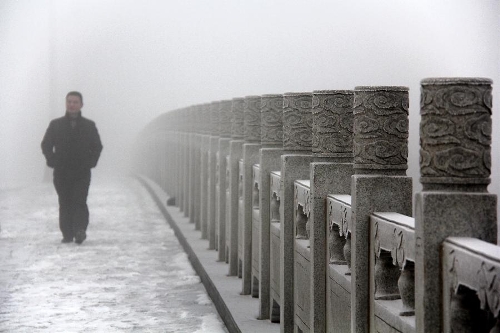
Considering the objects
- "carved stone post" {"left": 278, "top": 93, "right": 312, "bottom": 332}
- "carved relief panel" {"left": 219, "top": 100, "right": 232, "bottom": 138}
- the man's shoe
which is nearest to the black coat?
the man's shoe

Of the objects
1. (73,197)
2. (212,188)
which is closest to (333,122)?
(212,188)

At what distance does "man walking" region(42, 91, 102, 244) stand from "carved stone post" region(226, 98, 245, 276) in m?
4.11

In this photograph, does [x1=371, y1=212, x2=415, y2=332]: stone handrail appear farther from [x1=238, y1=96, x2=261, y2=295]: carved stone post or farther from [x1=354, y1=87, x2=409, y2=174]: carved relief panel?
[x1=238, y1=96, x2=261, y2=295]: carved stone post

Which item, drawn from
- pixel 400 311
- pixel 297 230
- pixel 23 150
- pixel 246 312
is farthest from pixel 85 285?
pixel 23 150

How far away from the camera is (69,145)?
13938mm

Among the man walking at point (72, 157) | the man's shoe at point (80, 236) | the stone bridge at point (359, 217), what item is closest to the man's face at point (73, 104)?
the man walking at point (72, 157)

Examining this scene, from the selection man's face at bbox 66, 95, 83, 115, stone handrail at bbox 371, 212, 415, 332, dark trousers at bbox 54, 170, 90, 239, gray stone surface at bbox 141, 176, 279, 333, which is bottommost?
gray stone surface at bbox 141, 176, 279, 333

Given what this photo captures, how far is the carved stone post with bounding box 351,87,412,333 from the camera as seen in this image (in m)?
4.69

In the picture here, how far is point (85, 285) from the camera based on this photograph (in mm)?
10570

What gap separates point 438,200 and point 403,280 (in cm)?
64

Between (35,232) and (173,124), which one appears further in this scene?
(173,124)

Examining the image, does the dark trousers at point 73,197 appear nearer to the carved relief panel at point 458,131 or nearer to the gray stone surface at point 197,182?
the gray stone surface at point 197,182

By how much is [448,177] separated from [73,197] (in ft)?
35.3

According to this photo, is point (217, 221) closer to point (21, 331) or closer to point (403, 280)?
point (21, 331)
